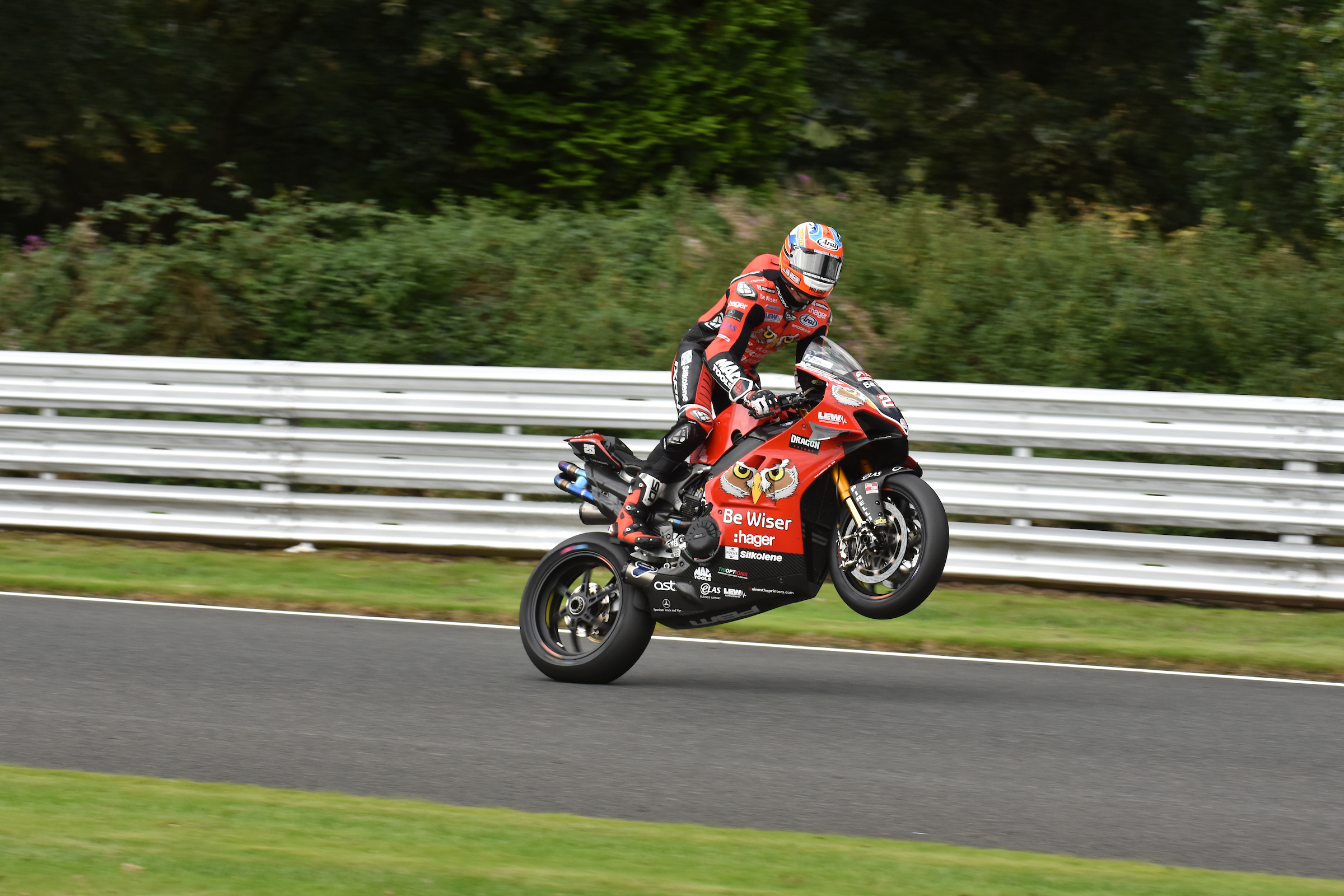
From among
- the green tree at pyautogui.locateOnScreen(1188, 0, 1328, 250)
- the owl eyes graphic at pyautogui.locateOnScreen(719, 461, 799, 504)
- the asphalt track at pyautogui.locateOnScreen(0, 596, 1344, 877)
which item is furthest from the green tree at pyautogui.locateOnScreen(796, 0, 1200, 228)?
the owl eyes graphic at pyautogui.locateOnScreen(719, 461, 799, 504)

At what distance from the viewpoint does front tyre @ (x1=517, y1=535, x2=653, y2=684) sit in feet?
26.6

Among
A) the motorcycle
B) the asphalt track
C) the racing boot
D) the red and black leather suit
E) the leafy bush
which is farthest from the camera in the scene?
the leafy bush

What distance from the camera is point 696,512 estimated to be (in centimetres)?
808

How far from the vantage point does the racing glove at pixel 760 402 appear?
301 inches

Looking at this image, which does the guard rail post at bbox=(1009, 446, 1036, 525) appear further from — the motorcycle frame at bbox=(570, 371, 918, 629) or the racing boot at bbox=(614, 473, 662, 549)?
the racing boot at bbox=(614, 473, 662, 549)

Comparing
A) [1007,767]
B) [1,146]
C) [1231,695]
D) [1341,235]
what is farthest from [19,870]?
[1,146]

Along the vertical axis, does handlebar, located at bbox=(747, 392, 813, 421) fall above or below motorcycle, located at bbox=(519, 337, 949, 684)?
above

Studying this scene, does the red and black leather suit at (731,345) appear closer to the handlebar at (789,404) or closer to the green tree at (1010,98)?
the handlebar at (789,404)

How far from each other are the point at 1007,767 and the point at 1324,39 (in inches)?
422

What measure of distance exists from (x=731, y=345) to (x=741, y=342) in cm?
5

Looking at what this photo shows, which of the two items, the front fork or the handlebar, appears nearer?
the front fork

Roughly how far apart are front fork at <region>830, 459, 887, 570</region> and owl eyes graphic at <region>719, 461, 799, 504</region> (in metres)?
0.34

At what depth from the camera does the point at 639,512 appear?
8.20 meters

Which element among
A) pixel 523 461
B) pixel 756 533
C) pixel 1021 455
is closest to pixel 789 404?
pixel 756 533
